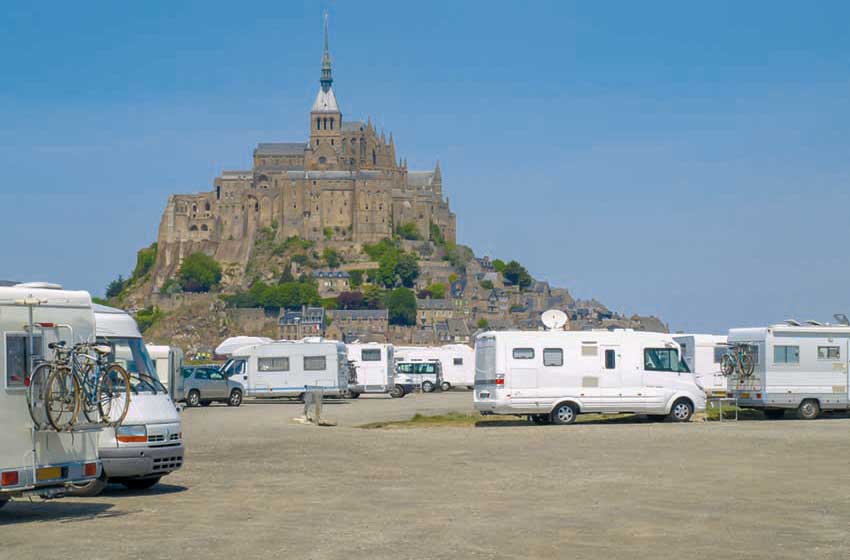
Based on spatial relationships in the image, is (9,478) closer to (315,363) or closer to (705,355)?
(705,355)

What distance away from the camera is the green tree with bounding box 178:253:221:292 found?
558ft

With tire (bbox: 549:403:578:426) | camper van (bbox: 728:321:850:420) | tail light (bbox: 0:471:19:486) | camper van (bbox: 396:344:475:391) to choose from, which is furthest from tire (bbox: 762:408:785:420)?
camper van (bbox: 396:344:475:391)

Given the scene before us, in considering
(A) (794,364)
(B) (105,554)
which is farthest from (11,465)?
(A) (794,364)

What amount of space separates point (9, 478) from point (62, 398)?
3.29 feet

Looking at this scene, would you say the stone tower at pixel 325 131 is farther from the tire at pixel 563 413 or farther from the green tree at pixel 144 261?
the tire at pixel 563 413

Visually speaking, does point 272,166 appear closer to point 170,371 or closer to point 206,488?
point 170,371

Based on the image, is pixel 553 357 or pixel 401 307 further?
pixel 401 307

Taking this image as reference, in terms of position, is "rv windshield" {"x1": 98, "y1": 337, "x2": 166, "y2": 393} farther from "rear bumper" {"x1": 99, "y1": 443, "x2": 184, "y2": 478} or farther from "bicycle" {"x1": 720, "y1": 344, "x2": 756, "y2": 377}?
"bicycle" {"x1": 720, "y1": 344, "x2": 756, "y2": 377}

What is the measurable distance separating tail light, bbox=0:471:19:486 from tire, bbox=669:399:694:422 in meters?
19.3

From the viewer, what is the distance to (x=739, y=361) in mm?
31281

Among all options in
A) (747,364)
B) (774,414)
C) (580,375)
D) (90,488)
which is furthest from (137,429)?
(774,414)

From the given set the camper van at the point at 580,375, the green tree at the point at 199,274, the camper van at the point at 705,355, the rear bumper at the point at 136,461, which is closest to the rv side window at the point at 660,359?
the camper van at the point at 580,375

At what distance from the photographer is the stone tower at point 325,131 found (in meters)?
182

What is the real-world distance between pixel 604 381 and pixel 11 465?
18036mm
